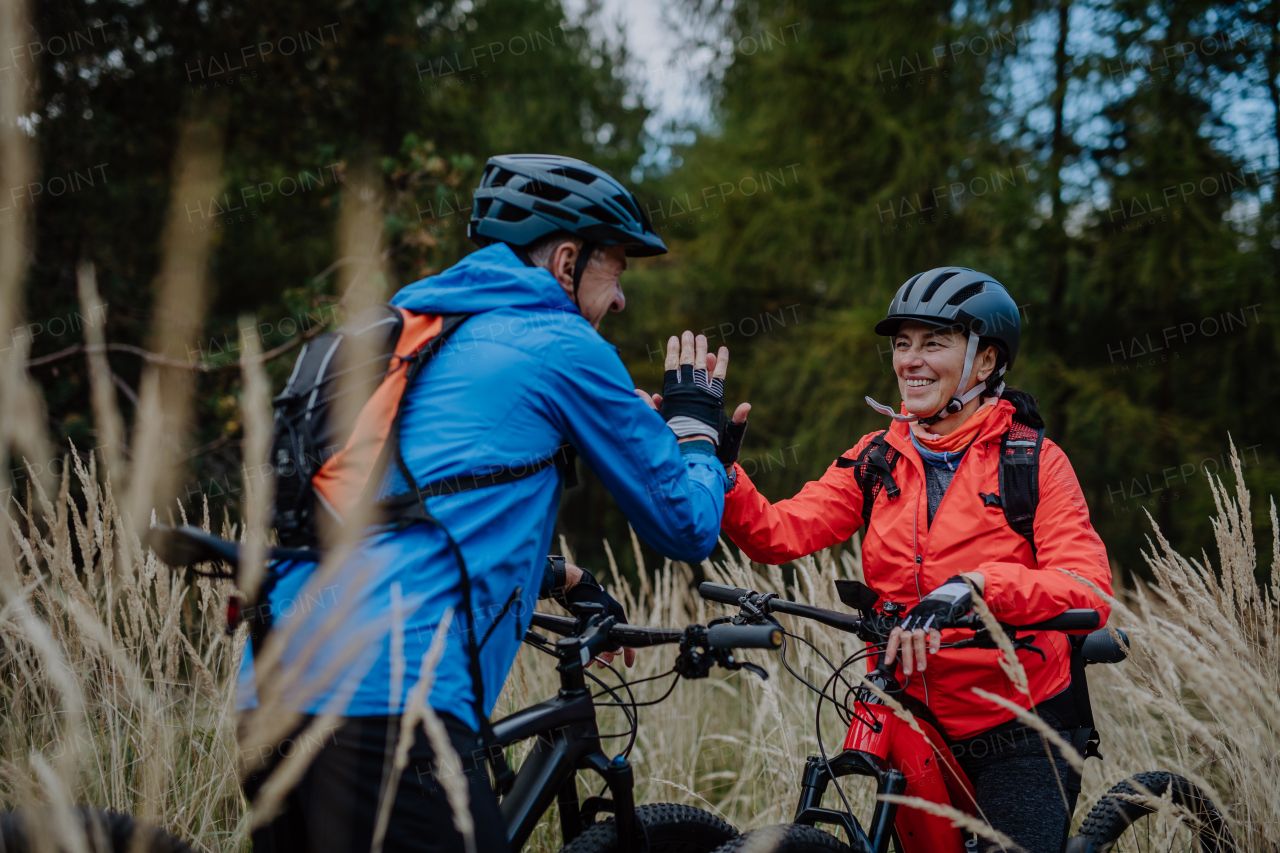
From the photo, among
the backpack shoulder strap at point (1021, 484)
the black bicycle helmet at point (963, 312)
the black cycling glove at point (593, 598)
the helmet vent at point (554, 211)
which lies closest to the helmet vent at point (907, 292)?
the black bicycle helmet at point (963, 312)

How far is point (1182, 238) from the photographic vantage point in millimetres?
6605

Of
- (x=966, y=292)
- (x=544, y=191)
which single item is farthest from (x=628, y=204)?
(x=966, y=292)

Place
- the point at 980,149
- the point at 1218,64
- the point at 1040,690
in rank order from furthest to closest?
the point at 980,149
the point at 1218,64
the point at 1040,690

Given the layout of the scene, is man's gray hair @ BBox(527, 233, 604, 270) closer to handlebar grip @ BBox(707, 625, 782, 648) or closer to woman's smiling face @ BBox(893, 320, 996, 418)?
handlebar grip @ BBox(707, 625, 782, 648)

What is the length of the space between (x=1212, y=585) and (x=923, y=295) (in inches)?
54.4

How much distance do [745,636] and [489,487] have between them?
0.62m

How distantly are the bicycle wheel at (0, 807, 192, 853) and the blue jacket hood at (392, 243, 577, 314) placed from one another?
3.35 feet

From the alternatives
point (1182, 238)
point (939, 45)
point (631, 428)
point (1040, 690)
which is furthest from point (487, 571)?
point (939, 45)

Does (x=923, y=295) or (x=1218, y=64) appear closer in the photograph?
(x=923, y=295)

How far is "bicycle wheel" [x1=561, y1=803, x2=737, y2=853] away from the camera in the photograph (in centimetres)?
187

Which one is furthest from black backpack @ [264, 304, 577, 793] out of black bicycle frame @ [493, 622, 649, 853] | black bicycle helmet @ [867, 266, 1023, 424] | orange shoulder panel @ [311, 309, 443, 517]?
black bicycle helmet @ [867, 266, 1023, 424]

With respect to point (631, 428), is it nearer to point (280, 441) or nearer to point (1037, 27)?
point (280, 441)

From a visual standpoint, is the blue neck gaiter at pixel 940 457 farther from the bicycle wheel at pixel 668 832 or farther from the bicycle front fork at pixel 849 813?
the bicycle wheel at pixel 668 832

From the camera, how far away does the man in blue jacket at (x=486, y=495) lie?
1417 millimetres
